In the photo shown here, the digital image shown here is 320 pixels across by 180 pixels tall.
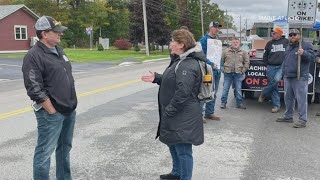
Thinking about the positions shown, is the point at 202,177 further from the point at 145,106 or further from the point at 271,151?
the point at 145,106

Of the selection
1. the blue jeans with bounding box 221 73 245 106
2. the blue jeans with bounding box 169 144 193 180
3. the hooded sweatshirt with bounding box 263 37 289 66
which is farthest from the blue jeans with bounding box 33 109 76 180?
the hooded sweatshirt with bounding box 263 37 289 66

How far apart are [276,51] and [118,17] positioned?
235ft

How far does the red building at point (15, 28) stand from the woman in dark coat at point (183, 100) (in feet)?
129

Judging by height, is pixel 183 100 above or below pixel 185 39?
below

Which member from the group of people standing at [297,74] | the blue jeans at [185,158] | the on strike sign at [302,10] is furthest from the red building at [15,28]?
the blue jeans at [185,158]

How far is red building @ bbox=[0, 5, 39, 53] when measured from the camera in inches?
1606

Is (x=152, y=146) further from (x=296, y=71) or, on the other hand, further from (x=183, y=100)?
(x=296, y=71)

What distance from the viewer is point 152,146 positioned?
6.68m

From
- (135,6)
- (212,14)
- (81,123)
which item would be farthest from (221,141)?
(212,14)

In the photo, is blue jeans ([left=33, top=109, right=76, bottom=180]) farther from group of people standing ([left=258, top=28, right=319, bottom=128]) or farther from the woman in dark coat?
group of people standing ([left=258, top=28, right=319, bottom=128])

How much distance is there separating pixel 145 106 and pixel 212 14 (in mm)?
83868

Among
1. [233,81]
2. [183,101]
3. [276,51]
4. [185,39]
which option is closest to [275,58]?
[276,51]

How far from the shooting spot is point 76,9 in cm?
6962

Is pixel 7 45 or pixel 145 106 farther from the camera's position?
pixel 7 45
